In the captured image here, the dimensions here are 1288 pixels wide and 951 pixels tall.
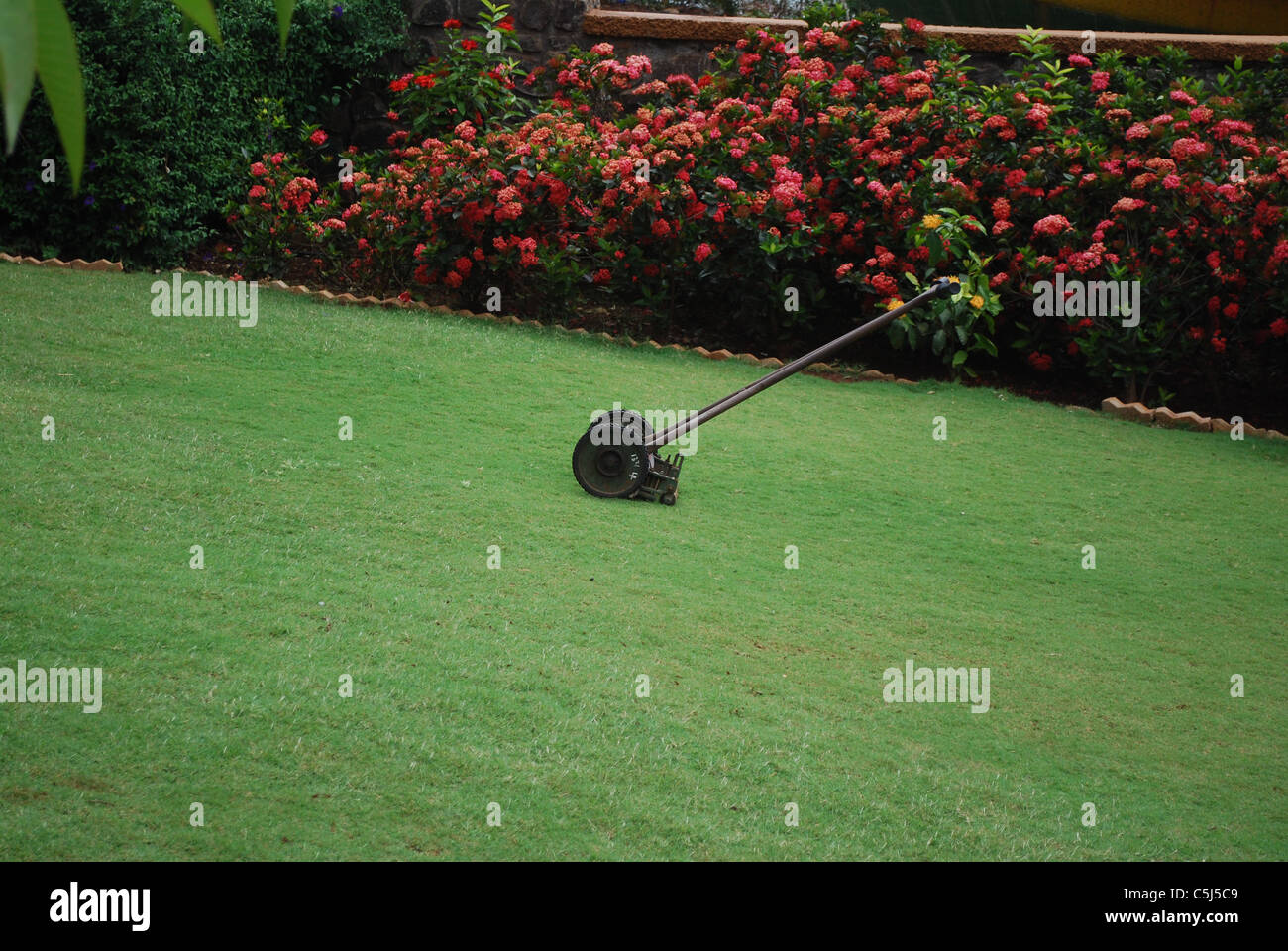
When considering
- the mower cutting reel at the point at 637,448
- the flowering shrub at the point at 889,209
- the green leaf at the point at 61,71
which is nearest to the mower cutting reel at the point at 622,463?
the mower cutting reel at the point at 637,448

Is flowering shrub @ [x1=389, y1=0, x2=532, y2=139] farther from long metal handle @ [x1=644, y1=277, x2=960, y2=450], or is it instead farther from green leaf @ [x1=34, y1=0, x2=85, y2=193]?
green leaf @ [x1=34, y1=0, x2=85, y2=193]

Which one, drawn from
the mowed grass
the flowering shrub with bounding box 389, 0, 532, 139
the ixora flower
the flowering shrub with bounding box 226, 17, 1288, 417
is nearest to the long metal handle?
the mowed grass

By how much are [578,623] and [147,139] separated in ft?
23.4

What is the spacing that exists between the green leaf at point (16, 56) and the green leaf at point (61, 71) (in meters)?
0.02

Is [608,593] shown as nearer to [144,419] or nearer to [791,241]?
[144,419]

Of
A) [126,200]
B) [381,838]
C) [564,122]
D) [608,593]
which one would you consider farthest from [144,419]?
[564,122]

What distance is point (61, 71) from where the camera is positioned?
0.84 m

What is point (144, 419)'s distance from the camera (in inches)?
221

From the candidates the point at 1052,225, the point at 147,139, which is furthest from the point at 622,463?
the point at 147,139

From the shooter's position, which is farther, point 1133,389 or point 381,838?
point 1133,389

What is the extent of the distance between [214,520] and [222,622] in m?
0.93

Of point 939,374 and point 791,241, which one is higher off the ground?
point 791,241

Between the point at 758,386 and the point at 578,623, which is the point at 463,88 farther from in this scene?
the point at 578,623

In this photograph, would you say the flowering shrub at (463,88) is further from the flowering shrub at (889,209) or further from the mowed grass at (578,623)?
the mowed grass at (578,623)
